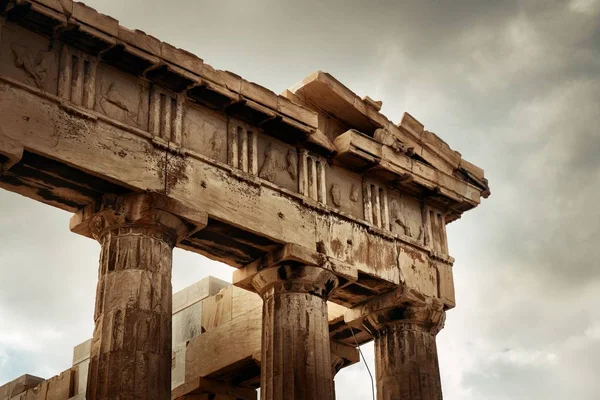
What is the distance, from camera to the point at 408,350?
20344 mm

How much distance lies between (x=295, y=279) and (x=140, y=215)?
325cm

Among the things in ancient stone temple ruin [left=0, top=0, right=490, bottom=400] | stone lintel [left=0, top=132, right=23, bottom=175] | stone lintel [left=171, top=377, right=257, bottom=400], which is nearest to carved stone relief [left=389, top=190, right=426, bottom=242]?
ancient stone temple ruin [left=0, top=0, right=490, bottom=400]

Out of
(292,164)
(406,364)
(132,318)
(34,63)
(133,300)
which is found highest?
(292,164)

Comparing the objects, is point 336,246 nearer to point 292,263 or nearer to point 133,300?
point 292,263

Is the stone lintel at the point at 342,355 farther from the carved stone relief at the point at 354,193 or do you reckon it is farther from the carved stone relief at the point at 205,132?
the carved stone relief at the point at 205,132

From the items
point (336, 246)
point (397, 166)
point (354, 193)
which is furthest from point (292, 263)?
point (397, 166)

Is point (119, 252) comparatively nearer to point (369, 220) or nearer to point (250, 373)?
point (369, 220)

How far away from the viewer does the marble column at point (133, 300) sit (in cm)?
1573

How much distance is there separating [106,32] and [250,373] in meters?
8.74

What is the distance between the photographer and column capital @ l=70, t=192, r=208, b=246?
55.3 feet

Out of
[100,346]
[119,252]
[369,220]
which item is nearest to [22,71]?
[119,252]

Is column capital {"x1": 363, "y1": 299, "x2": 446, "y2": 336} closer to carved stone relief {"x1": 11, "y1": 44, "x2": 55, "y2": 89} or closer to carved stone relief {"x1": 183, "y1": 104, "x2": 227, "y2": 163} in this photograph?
carved stone relief {"x1": 183, "y1": 104, "x2": 227, "y2": 163}

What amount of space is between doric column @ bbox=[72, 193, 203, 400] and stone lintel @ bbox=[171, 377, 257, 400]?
6400 millimetres

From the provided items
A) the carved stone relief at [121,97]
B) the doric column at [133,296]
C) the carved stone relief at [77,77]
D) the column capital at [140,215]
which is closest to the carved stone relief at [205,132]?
the carved stone relief at [121,97]
